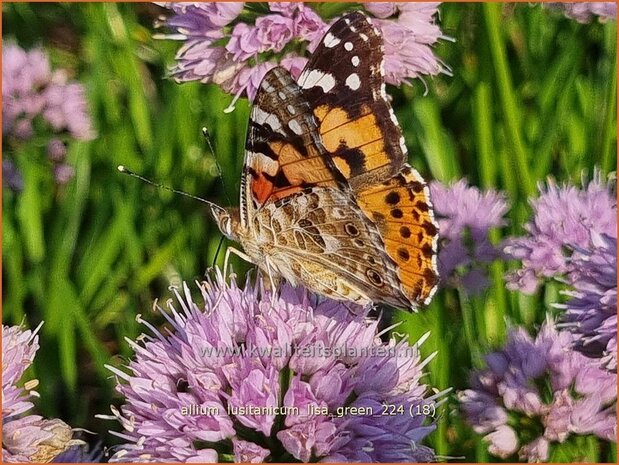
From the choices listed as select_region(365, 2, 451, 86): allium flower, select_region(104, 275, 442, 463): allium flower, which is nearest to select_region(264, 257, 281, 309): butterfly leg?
select_region(104, 275, 442, 463): allium flower

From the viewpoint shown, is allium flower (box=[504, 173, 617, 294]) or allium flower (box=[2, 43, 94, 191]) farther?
allium flower (box=[2, 43, 94, 191])

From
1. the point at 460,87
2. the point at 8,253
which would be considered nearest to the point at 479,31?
the point at 460,87

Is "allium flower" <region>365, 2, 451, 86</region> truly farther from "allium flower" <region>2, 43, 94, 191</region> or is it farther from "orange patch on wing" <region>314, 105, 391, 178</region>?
"allium flower" <region>2, 43, 94, 191</region>

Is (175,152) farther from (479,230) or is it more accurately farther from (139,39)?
(479,230)

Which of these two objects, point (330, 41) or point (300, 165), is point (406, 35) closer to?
point (330, 41)

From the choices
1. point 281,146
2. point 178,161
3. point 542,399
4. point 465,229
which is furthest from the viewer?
point 178,161

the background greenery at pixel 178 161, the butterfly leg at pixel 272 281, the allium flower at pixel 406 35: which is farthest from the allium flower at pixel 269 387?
the allium flower at pixel 406 35

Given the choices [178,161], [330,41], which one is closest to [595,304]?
[330,41]

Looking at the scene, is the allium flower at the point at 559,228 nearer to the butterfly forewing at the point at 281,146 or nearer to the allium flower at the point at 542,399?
the allium flower at the point at 542,399
